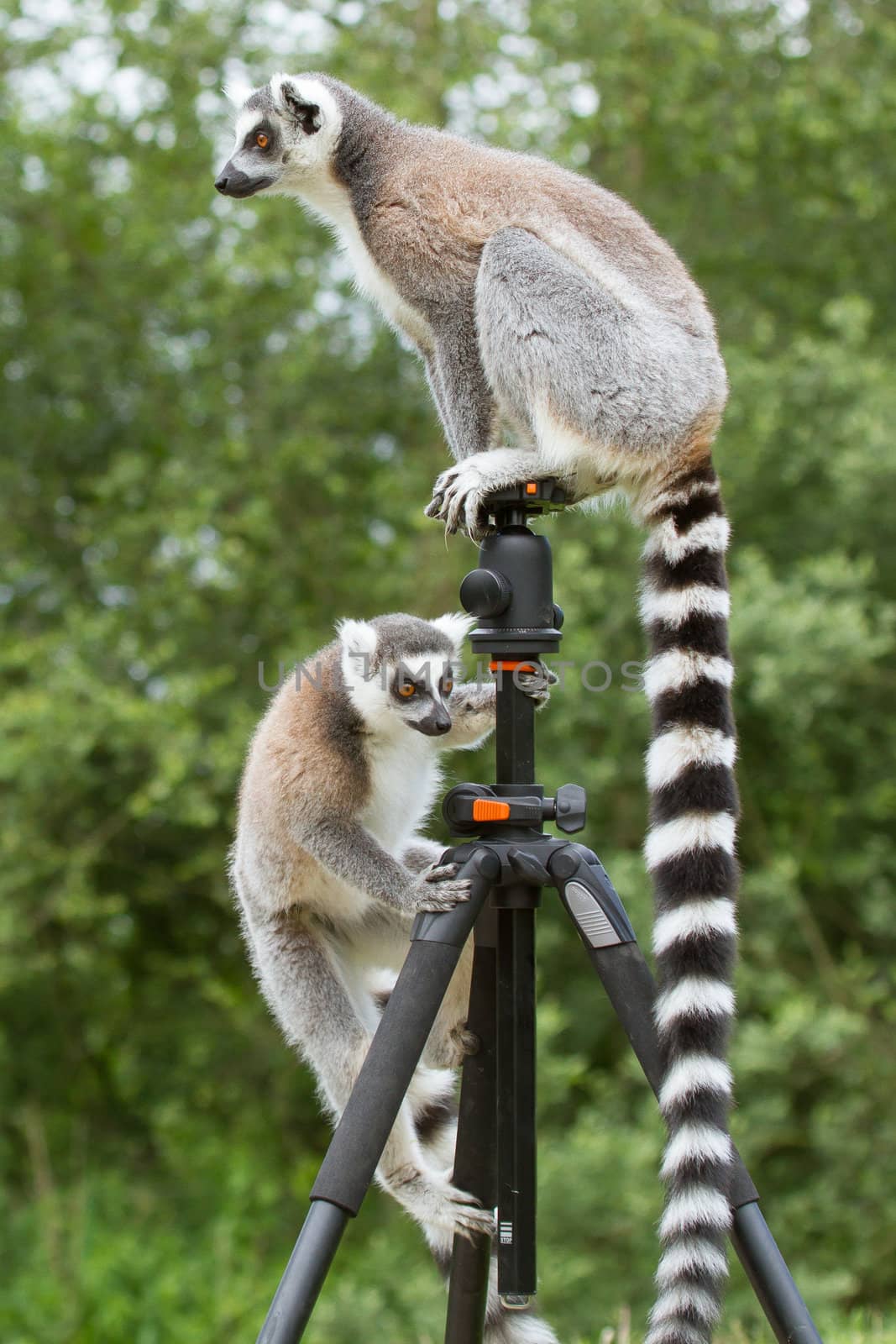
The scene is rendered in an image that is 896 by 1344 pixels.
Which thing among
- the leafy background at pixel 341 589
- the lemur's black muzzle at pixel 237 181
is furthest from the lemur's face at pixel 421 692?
the leafy background at pixel 341 589

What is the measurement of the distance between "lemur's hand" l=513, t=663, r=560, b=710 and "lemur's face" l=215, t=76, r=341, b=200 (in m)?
1.45

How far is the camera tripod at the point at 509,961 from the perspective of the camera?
209 centimetres

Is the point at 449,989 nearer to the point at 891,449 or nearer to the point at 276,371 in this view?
the point at 891,449

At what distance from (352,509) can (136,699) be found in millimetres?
1845

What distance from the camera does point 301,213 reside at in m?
6.73

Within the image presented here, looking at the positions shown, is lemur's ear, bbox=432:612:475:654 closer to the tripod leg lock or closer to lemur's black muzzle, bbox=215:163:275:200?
the tripod leg lock

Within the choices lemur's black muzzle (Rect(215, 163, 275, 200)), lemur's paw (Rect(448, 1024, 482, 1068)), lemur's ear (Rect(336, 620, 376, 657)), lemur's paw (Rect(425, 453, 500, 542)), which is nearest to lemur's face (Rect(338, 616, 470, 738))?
lemur's ear (Rect(336, 620, 376, 657))

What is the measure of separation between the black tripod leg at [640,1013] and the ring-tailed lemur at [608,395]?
11 centimetres

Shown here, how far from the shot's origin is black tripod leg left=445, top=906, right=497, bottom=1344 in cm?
230

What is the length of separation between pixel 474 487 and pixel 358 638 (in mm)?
456

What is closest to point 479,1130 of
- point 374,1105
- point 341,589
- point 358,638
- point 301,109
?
point 374,1105

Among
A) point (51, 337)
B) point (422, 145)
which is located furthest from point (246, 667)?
point (422, 145)

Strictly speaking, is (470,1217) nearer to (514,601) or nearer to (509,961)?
(509,961)

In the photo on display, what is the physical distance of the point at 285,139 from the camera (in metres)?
3.02
